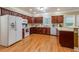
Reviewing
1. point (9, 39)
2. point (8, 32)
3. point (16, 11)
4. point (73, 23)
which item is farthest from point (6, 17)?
point (73, 23)

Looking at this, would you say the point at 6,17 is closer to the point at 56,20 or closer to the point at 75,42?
the point at 75,42

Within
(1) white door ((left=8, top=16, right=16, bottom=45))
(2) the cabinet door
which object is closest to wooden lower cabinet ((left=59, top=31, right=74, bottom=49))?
(1) white door ((left=8, top=16, right=16, bottom=45))

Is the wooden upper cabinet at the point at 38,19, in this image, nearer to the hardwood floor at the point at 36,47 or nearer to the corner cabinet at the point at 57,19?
the corner cabinet at the point at 57,19

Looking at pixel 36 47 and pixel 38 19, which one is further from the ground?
pixel 38 19

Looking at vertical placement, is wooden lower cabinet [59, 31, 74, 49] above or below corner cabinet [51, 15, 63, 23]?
below

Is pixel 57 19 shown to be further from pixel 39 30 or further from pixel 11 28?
pixel 11 28

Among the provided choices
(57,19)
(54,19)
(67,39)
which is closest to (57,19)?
(57,19)

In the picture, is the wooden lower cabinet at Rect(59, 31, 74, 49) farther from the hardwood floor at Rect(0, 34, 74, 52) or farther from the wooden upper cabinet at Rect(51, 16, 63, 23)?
the wooden upper cabinet at Rect(51, 16, 63, 23)

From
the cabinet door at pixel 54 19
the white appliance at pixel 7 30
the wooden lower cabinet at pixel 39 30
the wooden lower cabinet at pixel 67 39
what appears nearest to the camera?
the wooden lower cabinet at pixel 67 39

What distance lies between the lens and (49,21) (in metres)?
9.24

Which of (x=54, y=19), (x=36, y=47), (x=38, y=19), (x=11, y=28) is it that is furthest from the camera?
(x=38, y=19)

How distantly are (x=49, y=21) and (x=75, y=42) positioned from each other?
516cm

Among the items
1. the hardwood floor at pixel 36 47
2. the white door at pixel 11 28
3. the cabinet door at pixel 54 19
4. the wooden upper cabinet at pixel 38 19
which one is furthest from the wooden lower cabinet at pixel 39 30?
the white door at pixel 11 28

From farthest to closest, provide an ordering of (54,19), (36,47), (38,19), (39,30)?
1. (38,19)
2. (39,30)
3. (54,19)
4. (36,47)
